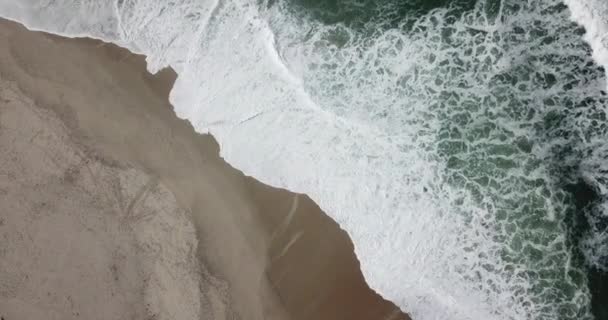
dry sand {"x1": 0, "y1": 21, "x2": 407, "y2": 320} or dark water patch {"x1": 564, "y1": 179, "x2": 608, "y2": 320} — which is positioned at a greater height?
dark water patch {"x1": 564, "y1": 179, "x2": 608, "y2": 320}

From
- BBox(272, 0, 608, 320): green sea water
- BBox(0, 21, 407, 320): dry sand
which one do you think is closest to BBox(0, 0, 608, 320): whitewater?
BBox(272, 0, 608, 320): green sea water

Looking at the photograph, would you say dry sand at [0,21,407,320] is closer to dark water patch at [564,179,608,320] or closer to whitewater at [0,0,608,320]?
whitewater at [0,0,608,320]

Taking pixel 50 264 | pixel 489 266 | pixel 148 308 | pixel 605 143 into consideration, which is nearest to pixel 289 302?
pixel 148 308

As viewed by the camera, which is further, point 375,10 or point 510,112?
point 375,10

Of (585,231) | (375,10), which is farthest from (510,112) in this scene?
(375,10)

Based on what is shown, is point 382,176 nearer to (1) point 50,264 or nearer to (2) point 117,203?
(2) point 117,203

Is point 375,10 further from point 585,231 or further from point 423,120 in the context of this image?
point 585,231
